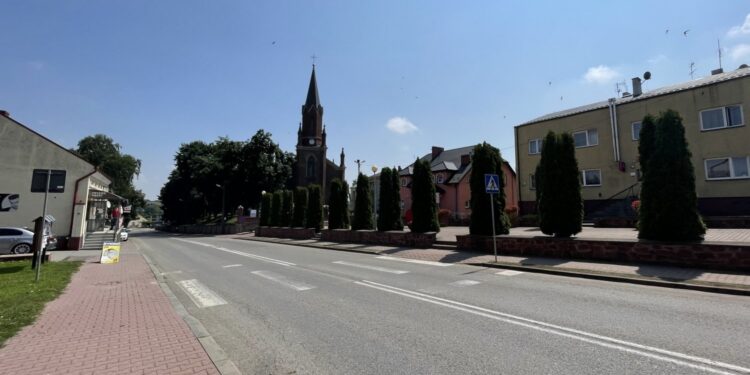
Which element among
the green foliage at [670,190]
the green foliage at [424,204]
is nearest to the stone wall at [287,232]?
the green foliage at [424,204]

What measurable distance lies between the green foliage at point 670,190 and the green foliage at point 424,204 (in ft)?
30.6

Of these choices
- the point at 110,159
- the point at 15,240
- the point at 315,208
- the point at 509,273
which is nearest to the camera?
the point at 509,273

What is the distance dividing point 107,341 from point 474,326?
526 centimetres

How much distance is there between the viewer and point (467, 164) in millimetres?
44156

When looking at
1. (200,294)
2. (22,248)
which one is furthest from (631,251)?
(22,248)

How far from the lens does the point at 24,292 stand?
28.4ft

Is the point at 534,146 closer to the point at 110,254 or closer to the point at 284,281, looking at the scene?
the point at 284,281

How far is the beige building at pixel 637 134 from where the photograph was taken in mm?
18656

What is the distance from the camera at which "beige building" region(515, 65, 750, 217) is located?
61.2ft

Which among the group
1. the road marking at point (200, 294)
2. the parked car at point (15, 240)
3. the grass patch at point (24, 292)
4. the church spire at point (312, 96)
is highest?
the church spire at point (312, 96)

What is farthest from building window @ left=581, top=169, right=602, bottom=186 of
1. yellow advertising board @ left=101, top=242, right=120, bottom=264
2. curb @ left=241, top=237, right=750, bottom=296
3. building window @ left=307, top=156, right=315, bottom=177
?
building window @ left=307, top=156, right=315, bottom=177

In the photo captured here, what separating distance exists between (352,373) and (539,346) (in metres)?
2.36

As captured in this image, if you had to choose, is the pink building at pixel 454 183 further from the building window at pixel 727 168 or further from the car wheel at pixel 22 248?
the car wheel at pixel 22 248

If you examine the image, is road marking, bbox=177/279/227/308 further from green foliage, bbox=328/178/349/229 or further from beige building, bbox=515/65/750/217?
beige building, bbox=515/65/750/217
